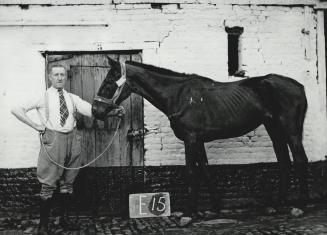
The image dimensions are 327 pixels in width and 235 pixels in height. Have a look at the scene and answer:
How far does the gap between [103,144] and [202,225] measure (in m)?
2.24

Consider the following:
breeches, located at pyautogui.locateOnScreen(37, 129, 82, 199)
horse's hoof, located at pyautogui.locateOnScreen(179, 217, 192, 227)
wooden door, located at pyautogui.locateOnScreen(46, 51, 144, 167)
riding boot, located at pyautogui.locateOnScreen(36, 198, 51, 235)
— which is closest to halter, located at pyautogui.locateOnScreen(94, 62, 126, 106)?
breeches, located at pyautogui.locateOnScreen(37, 129, 82, 199)

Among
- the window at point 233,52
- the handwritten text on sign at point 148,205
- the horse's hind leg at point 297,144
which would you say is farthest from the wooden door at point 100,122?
the horse's hind leg at point 297,144

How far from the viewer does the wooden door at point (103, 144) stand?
289 inches

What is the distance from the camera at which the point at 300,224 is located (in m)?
6.13

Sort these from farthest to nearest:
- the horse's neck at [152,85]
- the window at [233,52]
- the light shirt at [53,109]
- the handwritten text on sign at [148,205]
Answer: the window at [233,52] < the horse's neck at [152,85] < the handwritten text on sign at [148,205] < the light shirt at [53,109]

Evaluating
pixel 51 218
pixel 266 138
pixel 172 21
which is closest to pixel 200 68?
pixel 172 21

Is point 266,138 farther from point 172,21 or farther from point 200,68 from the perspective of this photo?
point 172,21

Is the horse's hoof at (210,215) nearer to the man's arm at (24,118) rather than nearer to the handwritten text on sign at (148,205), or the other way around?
the handwritten text on sign at (148,205)

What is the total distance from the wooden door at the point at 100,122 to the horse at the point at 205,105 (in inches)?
35.6

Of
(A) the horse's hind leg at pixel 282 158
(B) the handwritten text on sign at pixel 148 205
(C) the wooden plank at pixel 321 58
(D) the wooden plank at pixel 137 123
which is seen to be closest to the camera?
(B) the handwritten text on sign at pixel 148 205

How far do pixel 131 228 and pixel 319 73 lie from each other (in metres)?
4.47

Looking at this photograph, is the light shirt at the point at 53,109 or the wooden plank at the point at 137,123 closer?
the light shirt at the point at 53,109

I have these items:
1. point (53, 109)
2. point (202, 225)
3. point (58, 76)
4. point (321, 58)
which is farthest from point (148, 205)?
point (321, 58)

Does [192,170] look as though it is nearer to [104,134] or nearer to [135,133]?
[135,133]
